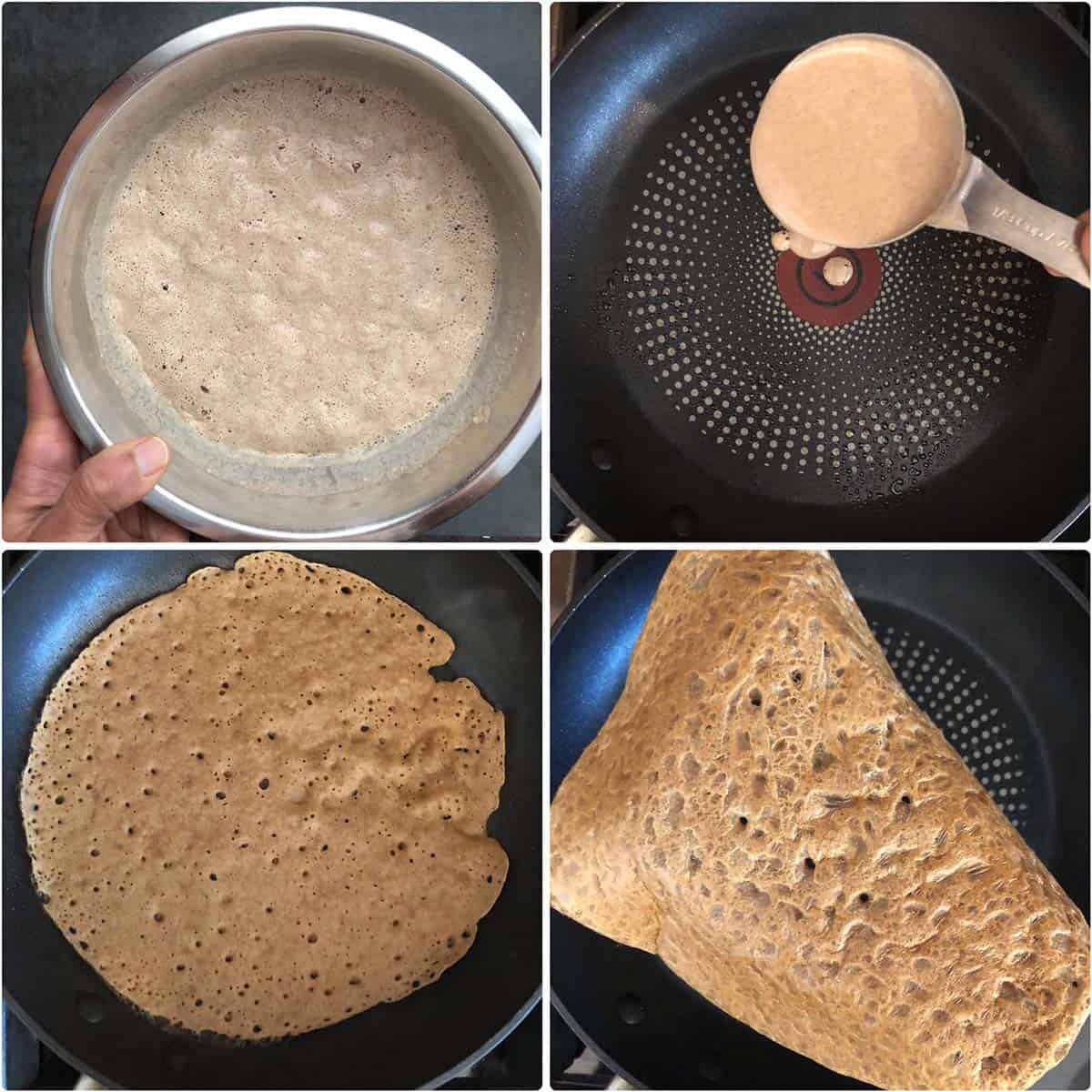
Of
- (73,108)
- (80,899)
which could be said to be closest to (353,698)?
(80,899)

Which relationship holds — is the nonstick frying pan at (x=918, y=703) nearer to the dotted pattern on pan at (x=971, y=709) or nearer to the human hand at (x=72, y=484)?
the dotted pattern on pan at (x=971, y=709)

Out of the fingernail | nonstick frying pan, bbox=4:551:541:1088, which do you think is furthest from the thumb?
nonstick frying pan, bbox=4:551:541:1088

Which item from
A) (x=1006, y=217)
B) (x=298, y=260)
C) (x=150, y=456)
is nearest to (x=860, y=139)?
(x=1006, y=217)

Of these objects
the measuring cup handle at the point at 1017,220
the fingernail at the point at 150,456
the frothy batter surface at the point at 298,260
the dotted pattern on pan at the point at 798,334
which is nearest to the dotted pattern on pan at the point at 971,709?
the dotted pattern on pan at the point at 798,334

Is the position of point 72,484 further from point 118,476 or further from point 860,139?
point 860,139

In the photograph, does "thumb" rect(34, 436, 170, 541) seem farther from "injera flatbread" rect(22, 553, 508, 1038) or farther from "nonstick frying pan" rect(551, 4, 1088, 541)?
"nonstick frying pan" rect(551, 4, 1088, 541)

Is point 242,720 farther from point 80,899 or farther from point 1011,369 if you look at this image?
point 1011,369
